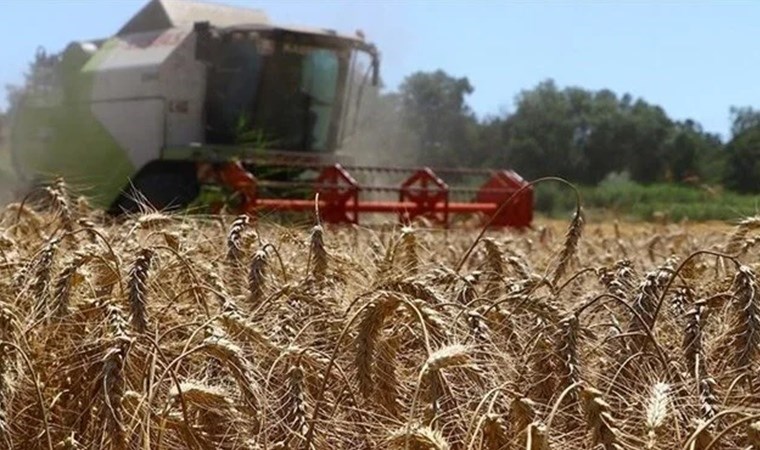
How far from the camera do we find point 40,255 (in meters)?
2.73

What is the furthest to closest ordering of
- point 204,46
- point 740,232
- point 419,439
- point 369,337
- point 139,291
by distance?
point 204,46 → point 740,232 → point 139,291 → point 369,337 → point 419,439

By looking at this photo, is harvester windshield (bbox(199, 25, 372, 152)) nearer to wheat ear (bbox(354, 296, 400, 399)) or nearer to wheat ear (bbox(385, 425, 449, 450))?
wheat ear (bbox(354, 296, 400, 399))

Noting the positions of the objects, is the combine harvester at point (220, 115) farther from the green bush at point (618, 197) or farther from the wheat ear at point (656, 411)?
the green bush at point (618, 197)

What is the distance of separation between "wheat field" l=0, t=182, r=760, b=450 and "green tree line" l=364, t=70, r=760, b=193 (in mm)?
39749

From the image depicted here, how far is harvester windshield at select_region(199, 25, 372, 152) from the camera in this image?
13.0m

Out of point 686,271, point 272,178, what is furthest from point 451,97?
point 686,271

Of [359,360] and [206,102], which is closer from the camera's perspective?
[359,360]

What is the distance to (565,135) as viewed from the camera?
47.6 metres

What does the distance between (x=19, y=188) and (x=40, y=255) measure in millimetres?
12628

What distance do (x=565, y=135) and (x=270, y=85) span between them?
35.4 metres

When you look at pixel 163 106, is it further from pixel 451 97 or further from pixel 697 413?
pixel 451 97

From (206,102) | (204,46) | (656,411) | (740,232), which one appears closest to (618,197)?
(206,102)

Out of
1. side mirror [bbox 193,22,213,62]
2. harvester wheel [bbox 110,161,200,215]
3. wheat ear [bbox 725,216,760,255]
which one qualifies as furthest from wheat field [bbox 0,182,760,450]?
side mirror [bbox 193,22,213,62]

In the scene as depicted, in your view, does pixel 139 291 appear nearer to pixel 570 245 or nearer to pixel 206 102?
pixel 570 245
